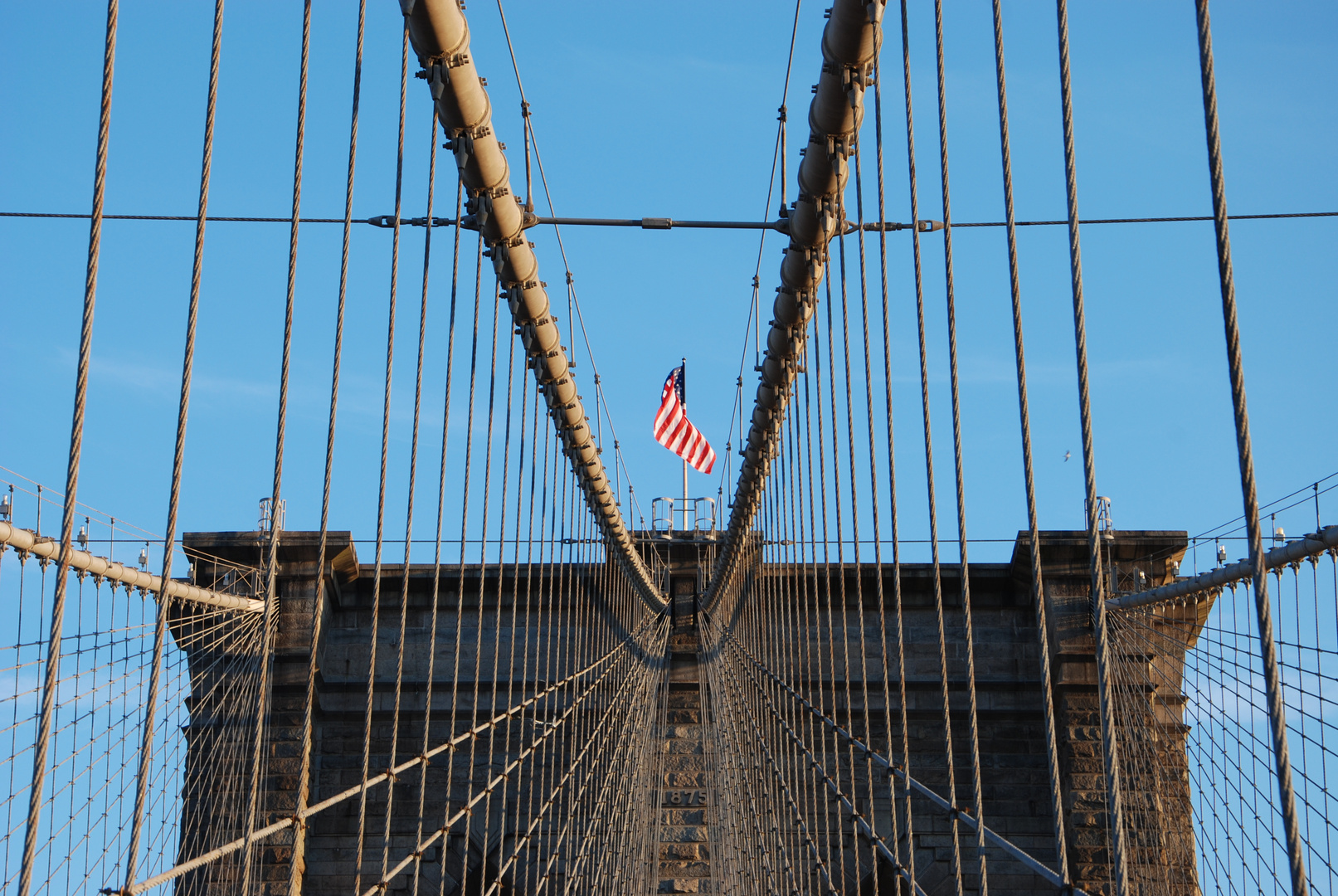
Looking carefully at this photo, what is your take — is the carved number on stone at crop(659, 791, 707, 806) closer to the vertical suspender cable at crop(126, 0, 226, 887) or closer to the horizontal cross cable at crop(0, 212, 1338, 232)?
the horizontal cross cable at crop(0, 212, 1338, 232)

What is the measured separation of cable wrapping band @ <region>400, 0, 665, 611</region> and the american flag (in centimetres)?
567

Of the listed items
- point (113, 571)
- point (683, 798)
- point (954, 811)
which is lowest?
point (683, 798)

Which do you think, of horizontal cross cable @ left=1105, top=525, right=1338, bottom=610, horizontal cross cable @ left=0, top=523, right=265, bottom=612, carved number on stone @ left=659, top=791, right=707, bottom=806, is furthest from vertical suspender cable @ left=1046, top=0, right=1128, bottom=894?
carved number on stone @ left=659, top=791, right=707, bottom=806

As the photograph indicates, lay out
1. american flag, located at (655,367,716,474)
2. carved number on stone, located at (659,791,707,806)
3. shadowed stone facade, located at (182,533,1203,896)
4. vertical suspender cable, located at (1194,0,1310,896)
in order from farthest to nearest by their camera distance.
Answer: american flag, located at (655,367,716,474) < carved number on stone, located at (659,791,707,806) < shadowed stone facade, located at (182,533,1203,896) < vertical suspender cable, located at (1194,0,1310,896)

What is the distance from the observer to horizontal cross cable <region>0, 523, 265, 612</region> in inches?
361

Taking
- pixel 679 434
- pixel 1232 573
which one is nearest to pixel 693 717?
pixel 679 434

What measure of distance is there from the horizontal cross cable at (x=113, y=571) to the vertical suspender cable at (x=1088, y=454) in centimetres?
482

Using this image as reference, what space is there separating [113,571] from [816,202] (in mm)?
6786

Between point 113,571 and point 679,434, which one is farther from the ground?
point 679,434

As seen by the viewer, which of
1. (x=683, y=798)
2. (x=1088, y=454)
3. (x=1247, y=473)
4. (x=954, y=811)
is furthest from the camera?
(x=683, y=798)

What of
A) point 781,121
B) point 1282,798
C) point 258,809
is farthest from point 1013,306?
point 258,809

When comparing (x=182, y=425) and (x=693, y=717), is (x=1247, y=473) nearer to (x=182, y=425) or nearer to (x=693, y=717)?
(x=182, y=425)

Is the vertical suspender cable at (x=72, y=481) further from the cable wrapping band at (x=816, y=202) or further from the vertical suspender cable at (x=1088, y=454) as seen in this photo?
the cable wrapping band at (x=816, y=202)

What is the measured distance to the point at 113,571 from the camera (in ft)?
36.4
